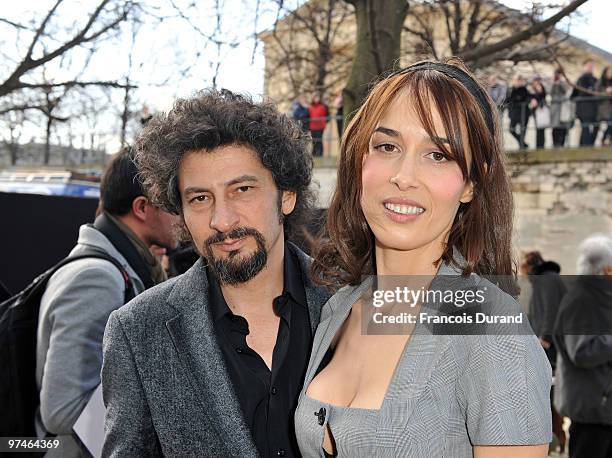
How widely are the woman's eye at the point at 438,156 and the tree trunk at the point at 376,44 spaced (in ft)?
10.4

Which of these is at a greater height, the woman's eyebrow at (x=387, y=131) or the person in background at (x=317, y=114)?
the person in background at (x=317, y=114)

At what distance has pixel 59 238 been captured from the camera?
5336mm

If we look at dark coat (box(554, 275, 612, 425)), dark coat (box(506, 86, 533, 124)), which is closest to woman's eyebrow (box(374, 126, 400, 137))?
dark coat (box(554, 275, 612, 425))

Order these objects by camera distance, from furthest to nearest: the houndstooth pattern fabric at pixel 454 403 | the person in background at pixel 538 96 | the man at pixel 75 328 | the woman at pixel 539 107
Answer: the woman at pixel 539 107
the person in background at pixel 538 96
the man at pixel 75 328
the houndstooth pattern fabric at pixel 454 403

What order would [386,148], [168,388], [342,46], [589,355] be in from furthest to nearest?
[342,46] < [589,355] < [168,388] < [386,148]

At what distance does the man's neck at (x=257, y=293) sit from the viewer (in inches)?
94.1

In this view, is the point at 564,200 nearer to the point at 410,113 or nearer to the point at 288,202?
the point at 288,202

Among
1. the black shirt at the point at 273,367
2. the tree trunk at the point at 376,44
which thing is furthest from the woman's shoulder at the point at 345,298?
the tree trunk at the point at 376,44

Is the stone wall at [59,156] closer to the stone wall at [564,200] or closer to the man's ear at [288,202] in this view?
the stone wall at [564,200]

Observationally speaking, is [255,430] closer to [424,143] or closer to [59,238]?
[424,143]

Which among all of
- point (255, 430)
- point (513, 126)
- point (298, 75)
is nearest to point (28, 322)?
point (255, 430)

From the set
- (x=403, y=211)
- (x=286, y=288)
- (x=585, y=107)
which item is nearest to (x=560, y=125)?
(x=585, y=107)

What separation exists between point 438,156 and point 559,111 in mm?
14521

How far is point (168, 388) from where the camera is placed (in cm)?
212
